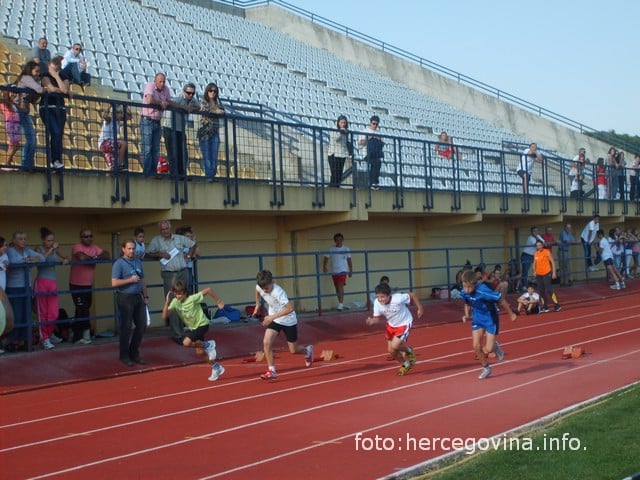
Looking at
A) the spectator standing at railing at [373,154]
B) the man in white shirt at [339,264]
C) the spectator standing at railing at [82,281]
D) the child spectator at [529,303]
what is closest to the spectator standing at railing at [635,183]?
the child spectator at [529,303]

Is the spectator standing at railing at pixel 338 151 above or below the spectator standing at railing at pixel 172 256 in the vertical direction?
above

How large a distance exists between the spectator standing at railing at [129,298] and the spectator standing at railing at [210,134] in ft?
9.99

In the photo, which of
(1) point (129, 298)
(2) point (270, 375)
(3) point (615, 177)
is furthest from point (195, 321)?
(3) point (615, 177)

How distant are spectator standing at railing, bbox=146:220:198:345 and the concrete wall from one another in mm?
29273

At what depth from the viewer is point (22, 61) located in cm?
2011

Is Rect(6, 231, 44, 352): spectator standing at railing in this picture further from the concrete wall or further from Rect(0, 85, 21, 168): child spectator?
the concrete wall

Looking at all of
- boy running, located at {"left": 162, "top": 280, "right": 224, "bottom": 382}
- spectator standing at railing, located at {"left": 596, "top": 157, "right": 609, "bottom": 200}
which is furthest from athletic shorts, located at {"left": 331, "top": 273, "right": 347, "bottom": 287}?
spectator standing at railing, located at {"left": 596, "top": 157, "right": 609, "bottom": 200}

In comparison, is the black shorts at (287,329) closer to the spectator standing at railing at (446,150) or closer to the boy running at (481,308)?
A: the boy running at (481,308)

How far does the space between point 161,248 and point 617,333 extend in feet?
26.5

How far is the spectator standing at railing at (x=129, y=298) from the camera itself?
559 inches

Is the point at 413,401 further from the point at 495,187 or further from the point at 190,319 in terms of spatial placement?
the point at 495,187

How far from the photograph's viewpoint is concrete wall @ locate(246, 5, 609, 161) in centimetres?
4362

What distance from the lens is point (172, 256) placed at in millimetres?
15797

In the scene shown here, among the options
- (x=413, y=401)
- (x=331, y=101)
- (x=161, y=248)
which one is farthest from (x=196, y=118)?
(x=331, y=101)
